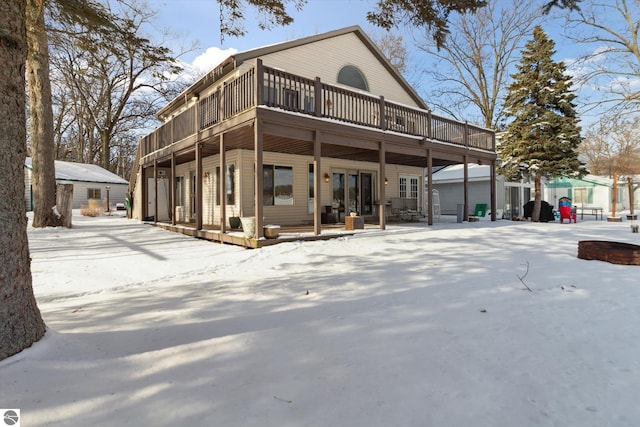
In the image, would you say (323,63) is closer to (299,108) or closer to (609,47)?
(299,108)

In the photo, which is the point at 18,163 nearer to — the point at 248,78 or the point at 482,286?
the point at 482,286

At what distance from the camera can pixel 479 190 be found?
18.9 meters

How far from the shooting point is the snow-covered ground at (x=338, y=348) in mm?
1873

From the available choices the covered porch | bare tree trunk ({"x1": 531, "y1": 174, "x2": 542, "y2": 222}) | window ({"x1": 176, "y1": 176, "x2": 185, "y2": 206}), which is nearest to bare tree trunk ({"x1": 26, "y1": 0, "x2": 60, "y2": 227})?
the covered porch

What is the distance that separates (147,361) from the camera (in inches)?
95.7

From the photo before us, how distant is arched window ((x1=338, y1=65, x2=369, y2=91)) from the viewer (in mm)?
13289

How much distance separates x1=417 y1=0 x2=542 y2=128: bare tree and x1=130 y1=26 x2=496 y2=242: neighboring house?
1035 cm

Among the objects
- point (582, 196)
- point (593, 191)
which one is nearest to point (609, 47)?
point (593, 191)

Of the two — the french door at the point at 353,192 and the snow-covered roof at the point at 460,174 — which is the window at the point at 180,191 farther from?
the snow-covered roof at the point at 460,174

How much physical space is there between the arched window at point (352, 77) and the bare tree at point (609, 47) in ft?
24.4

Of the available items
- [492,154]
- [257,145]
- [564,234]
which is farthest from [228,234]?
[492,154]

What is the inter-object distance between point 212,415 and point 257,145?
19.8 ft

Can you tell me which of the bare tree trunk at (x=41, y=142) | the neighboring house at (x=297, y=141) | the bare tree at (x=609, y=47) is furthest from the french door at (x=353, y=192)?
the bare tree trunk at (x=41, y=142)

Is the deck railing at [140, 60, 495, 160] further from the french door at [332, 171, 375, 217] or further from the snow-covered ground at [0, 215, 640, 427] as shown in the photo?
the snow-covered ground at [0, 215, 640, 427]
